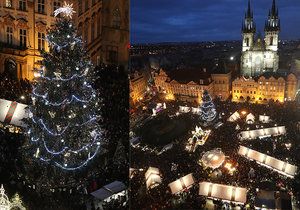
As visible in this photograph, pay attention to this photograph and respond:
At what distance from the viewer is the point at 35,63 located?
37.8 feet

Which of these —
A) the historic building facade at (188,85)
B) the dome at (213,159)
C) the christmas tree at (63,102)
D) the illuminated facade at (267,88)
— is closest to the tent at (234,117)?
the illuminated facade at (267,88)

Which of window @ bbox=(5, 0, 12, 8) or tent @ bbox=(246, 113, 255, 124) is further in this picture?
window @ bbox=(5, 0, 12, 8)

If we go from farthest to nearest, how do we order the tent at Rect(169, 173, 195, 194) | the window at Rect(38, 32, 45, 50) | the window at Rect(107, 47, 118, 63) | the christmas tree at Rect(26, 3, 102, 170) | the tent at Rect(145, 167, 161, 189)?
the window at Rect(107, 47, 118, 63)
the window at Rect(38, 32, 45, 50)
the tent at Rect(145, 167, 161, 189)
the tent at Rect(169, 173, 195, 194)
the christmas tree at Rect(26, 3, 102, 170)

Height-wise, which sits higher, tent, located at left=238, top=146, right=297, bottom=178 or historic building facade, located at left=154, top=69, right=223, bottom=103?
historic building facade, located at left=154, top=69, right=223, bottom=103

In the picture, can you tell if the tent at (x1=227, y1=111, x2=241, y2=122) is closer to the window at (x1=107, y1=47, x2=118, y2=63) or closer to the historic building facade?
the historic building facade

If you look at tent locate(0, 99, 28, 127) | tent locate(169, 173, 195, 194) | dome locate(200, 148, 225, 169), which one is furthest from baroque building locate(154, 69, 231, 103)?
tent locate(0, 99, 28, 127)

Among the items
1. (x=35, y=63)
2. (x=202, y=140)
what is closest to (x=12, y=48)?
(x=35, y=63)

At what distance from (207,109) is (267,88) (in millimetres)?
1757

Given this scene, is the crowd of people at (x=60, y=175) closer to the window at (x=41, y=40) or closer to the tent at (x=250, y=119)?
the tent at (x=250, y=119)

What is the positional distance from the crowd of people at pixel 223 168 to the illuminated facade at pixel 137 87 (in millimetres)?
1065

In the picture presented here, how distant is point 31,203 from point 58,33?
2.72 metres

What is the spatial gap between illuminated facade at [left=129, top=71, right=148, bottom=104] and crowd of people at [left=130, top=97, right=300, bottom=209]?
1065 millimetres

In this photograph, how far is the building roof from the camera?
9948 mm

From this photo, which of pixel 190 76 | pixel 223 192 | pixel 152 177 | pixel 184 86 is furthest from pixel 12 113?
pixel 190 76
